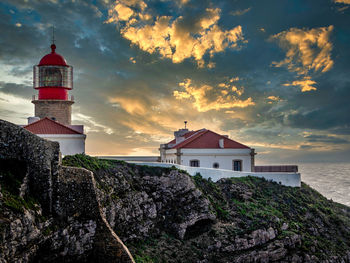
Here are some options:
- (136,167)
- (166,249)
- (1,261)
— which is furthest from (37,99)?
(1,261)

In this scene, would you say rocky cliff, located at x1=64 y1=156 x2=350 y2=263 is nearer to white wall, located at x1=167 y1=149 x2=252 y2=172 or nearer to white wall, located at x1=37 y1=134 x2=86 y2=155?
white wall, located at x1=167 y1=149 x2=252 y2=172

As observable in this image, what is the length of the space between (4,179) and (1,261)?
2.40 meters

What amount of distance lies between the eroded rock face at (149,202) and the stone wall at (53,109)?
15345mm

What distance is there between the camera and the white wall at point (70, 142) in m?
→ 24.4

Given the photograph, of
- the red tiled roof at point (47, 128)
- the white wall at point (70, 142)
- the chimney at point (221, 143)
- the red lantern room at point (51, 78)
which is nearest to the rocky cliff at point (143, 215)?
the chimney at point (221, 143)

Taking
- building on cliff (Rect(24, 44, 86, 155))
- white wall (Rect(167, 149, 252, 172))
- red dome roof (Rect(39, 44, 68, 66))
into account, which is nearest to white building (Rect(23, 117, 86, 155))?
building on cliff (Rect(24, 44, 86, 155))

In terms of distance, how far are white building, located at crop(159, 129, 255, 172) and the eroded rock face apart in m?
8.94

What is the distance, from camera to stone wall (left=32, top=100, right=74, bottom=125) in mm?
31703

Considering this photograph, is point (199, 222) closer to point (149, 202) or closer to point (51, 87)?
point (149, 202)

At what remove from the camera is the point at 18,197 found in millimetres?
9188

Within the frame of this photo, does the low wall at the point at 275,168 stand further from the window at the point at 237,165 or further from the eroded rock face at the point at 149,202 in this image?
the eroded rock face at the point at 149,202

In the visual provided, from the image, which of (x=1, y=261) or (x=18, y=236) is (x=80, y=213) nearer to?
(x=18, y=236)

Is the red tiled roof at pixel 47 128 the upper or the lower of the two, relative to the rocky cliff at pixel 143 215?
upper

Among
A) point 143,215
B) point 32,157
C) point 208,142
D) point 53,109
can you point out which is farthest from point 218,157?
point 32,157
